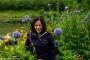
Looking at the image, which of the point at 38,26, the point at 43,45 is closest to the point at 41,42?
the point at 43,45

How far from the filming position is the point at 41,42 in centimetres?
588

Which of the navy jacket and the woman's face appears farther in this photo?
the woman's face

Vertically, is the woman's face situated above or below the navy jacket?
above

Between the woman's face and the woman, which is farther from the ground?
the woman's face

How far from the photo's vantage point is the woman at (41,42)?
585cm

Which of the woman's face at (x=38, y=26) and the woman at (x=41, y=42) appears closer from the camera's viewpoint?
the woman at (x=41, y=42)

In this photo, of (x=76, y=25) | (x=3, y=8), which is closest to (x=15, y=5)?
(x=3, y=8)

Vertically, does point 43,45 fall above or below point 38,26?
below

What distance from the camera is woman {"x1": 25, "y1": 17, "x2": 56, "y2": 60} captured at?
5.85 meters

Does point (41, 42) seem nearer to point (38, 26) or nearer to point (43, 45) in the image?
point (43, 45)

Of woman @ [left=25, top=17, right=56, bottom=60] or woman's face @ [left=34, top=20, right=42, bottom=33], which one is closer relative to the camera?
woman @ [left=25, top=17, right=56, bottom=60]

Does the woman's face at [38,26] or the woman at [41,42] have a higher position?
the woman's face at [38,26]

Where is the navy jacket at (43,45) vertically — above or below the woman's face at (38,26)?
below

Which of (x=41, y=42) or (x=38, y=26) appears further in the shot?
(x=38, y=26)
